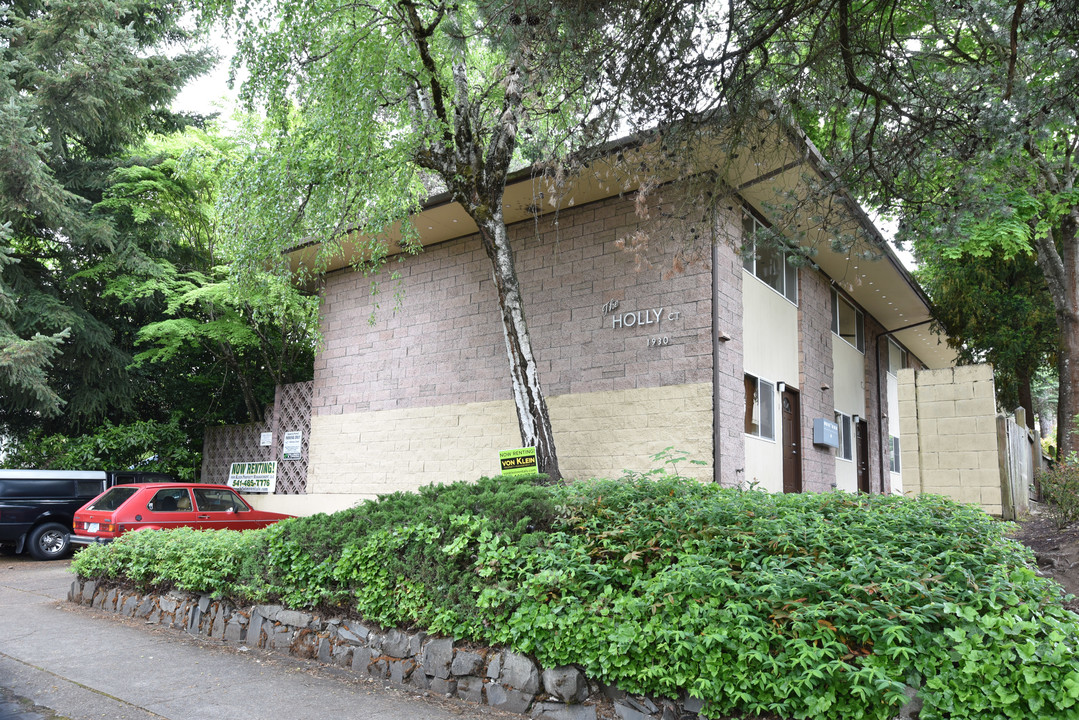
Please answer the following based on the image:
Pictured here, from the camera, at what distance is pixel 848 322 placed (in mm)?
17234

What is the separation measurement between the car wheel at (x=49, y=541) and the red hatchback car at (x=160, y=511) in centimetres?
191

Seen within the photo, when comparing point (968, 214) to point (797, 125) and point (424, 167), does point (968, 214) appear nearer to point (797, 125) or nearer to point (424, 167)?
point (797, 125)

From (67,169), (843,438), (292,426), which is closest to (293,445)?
(292,426)

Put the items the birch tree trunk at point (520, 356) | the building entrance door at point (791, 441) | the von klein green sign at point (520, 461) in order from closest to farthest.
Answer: the von klein green sign at point (520, 461) → the birch tree trunk at point (520, 356) → the building entrance door at point (791, 441)

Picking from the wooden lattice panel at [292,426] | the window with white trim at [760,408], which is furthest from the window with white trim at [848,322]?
the wooden lattice panel at [292,426]

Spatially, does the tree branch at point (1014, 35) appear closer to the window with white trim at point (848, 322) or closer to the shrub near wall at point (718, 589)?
the shrub near wall at point (718, 589)

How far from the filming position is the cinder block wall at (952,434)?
9.92 meters

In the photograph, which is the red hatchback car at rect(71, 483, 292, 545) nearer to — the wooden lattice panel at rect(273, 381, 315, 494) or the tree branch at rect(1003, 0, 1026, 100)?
the wooden lattice panel at rect(273, 381, 315, 494)

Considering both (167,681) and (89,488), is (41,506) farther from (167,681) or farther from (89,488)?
(167,681)

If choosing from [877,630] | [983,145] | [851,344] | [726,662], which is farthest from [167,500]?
[851,344]

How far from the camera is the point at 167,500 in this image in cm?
1188

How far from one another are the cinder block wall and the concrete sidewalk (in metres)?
7.87

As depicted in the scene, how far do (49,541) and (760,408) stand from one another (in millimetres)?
12751

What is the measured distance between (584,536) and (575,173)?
12.2 ft
